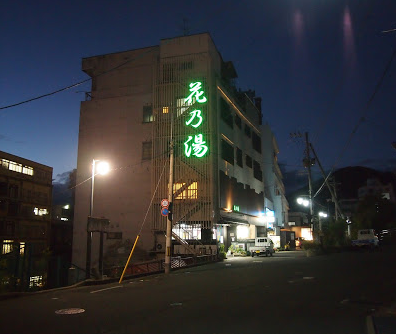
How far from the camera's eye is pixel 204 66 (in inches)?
1544

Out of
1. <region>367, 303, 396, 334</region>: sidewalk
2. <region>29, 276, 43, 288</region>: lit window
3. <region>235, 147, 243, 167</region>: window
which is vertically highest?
A: <region>235, 147, 243, 167</region>: window

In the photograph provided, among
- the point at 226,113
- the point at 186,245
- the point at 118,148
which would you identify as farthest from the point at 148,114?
the point at 186,245

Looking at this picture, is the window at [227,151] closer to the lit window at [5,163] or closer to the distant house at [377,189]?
the lit window at [5,163]

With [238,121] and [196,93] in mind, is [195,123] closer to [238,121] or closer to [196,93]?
[196,93]

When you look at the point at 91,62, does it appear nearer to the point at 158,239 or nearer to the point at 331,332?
the point at 158,239

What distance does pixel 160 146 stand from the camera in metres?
39.2

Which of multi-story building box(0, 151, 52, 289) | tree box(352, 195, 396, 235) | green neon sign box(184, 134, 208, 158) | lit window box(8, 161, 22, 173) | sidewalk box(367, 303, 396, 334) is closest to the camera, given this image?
sidewalk box(367, 303, 396, 334)

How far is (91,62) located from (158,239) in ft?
74.9

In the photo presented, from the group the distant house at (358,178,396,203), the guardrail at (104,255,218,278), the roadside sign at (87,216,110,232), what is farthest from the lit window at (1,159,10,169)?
the distant house at (358,178,396,203)

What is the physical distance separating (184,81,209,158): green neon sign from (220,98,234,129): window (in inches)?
172

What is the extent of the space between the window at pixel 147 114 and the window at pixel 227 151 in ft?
27.6

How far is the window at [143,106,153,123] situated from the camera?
41031 millimetres

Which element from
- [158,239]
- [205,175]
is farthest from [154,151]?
[158,239]

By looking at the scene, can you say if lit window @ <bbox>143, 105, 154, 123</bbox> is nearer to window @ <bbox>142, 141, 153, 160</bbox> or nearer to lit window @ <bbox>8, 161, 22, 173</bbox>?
window @ <bbox>142, 141, 153, 160</bbox>
